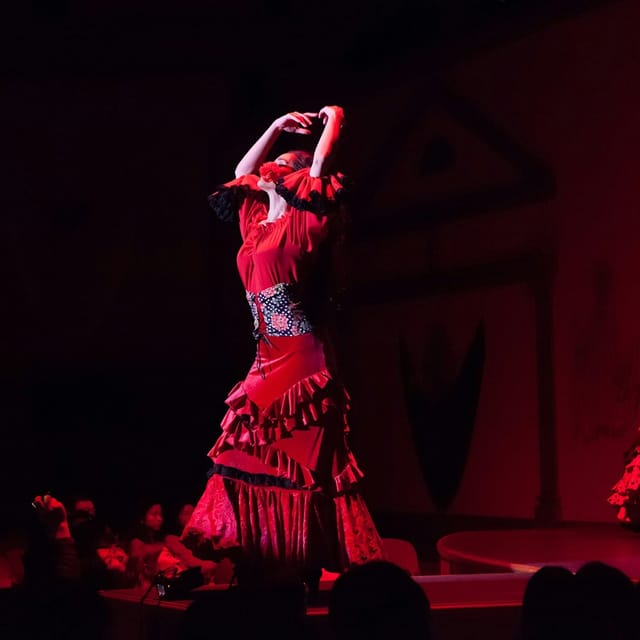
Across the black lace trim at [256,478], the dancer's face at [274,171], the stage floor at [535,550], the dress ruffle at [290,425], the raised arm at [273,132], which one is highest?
the raised arm at [273,132]

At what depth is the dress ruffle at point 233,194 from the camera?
135 inches

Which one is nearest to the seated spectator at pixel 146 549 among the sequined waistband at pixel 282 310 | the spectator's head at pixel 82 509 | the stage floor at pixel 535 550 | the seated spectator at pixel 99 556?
the seated spectator at pixel 99 556

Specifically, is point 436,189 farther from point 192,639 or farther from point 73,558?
point 192,639

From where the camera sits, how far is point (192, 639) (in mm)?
1797

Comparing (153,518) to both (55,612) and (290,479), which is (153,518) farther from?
(55,612)

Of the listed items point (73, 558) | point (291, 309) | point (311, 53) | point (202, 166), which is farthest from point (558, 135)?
point (73, 558)

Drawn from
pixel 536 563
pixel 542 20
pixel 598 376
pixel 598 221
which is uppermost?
pixel 542 20

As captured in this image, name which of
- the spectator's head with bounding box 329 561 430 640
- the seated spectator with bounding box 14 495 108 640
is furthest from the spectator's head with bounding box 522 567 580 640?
the seated spectator with bounding box 14 495 108 640

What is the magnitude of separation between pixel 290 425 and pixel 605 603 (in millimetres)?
1486

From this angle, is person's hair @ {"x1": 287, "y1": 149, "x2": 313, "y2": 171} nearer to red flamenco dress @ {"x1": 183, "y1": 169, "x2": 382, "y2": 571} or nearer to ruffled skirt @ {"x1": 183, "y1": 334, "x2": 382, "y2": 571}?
red flamenco dress @ {"x1": 183, "y1": 169, "x2": 382, "y2": 571}

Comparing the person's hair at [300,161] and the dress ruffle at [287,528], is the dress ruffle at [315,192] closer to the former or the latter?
the person's hair at [300,161]

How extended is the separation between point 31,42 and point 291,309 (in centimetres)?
525

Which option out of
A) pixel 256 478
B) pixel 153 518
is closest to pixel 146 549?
pixel 153 518

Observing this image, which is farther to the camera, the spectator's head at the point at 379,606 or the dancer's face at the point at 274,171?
the dancer's face at the point at 274,171
